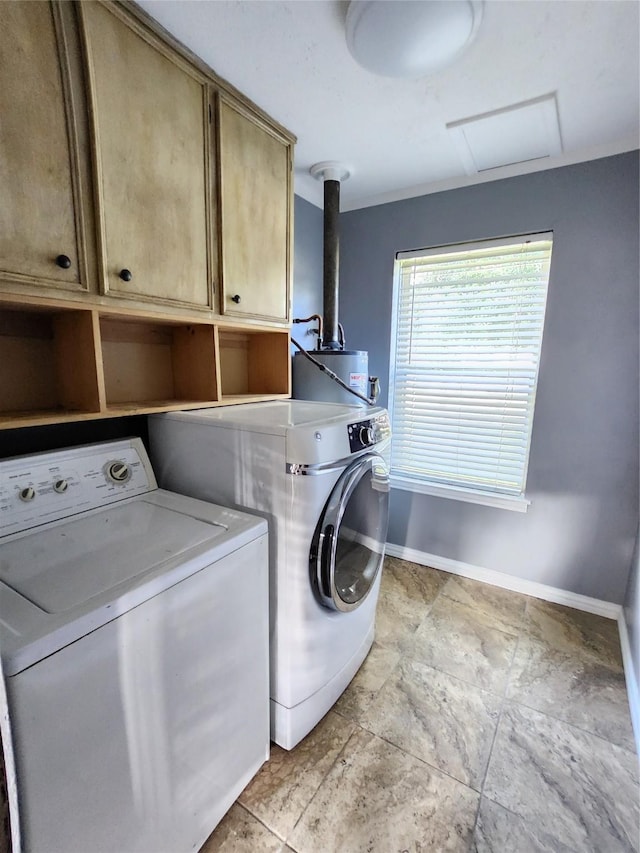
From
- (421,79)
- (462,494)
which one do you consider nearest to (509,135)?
(421,79)

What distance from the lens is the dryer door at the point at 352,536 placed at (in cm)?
118

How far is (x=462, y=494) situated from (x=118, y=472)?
1873 mm

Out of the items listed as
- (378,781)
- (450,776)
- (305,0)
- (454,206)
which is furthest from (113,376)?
(454,206)

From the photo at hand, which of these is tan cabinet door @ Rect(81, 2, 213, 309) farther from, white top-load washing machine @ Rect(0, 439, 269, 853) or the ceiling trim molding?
the ceiling trim molding

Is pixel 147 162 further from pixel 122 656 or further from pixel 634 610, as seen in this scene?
pixel 634 610

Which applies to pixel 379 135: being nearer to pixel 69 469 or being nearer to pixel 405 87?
pixel 405 87

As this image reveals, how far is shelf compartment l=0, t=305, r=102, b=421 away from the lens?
3.68 feet

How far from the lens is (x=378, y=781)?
1.21m

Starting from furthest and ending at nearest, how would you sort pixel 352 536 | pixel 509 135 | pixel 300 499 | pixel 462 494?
pixel 462 494
pixel 509 135
pixel 352 536
pixel 300 499

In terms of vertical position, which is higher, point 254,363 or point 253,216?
point 253,216

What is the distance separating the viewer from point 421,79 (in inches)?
53.1

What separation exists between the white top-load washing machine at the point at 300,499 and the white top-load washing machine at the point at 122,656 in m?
0.09

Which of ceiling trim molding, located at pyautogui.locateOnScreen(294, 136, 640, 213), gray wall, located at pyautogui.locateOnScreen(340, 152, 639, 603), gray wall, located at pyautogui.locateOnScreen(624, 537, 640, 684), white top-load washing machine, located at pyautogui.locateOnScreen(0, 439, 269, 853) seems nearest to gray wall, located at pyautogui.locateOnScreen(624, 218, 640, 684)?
gray wall, located at pyautogui.locateOnScreen(624, 537, 640, 684)

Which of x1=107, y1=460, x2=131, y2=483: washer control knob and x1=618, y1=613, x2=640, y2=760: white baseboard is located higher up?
x1=107, y1=460, x2=131, y2=483: washer control knob
